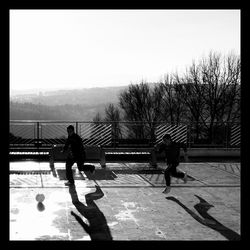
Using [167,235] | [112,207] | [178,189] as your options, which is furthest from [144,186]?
[167,235]

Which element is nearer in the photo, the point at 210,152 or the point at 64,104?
the point at 210,152

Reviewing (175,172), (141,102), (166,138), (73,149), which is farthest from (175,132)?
(141,102)

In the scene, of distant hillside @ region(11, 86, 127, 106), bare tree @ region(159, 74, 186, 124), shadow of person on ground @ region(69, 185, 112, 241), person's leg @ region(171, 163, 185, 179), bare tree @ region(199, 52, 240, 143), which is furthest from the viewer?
distant hillside @ region(11, 86, 127, 106)

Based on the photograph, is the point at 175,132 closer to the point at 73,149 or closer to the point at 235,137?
the point at 235,137

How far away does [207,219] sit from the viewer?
8375 mm

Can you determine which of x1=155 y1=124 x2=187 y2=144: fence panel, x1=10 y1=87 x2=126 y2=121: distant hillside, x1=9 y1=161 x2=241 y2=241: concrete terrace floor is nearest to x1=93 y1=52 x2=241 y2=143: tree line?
x1=155 y1=124 x2=187 y2=144: fence panel

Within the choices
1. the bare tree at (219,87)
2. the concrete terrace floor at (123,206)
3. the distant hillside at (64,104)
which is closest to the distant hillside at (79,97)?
the distant hillside at (64,104)

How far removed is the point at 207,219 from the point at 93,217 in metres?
2.16

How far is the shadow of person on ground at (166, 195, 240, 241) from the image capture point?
290 inches

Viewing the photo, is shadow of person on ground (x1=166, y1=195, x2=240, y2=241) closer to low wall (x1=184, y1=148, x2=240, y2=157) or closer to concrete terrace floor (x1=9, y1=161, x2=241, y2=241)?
concrete terrace floor (x1=9, y1=161, x2=241, y2=241)

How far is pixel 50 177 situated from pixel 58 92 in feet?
532

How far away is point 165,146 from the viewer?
35.7ft

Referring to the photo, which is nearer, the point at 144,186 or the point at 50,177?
the point at 144,186
